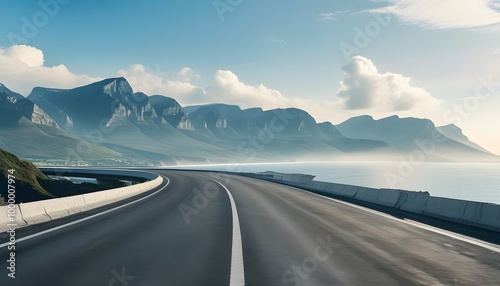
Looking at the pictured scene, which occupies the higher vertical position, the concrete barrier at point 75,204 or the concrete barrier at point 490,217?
the concrete barrier at point 490,217

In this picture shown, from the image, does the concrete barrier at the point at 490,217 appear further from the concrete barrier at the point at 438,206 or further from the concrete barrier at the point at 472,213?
the concrete barrier at the point at 472,213

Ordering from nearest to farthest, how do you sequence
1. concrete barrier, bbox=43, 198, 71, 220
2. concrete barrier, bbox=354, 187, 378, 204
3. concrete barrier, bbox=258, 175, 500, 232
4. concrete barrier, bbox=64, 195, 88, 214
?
concrete barrier, bbox=258, 175, 500, 232, concrete barrier, bbox=43, 198, 71, 220, concrete barrier, bbox=64, 195, 88, 214, concrete barrier, bbox=354, 187, 378, 204

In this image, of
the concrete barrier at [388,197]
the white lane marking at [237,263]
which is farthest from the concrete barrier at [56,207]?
the concrete barrier at [388,197]

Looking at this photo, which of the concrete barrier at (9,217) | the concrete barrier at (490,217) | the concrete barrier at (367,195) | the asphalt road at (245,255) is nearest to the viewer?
the asphalt road at (245,255)

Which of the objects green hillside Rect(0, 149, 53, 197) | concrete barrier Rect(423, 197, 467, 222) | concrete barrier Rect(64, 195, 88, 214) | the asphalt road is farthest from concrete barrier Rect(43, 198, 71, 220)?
green hillside Rect(0, 149, 53, 197)

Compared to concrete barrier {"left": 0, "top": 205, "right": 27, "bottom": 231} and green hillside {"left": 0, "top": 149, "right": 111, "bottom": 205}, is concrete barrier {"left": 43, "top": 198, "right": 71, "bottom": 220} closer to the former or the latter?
concrete barrier {"left": 0, "top": 205, "right": 27, "bottom": 231}

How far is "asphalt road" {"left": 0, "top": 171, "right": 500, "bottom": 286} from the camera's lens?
6562 mm

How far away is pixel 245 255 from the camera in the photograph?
834 centimetres

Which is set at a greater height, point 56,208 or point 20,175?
point 56,208

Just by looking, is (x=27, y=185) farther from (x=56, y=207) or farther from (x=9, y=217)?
(x=9, y=217)

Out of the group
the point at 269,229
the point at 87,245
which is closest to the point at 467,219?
the point at 269,229

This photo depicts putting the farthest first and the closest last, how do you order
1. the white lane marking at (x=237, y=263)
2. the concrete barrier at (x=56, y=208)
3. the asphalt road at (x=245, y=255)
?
the concrete barrier at (x=56, y=208) → the asphalt road at (x=245, y=255) → the white lane marking at (x=237, y=263)

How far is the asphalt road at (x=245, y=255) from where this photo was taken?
656 centimetres

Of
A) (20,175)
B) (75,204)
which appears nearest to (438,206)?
(75,204)
